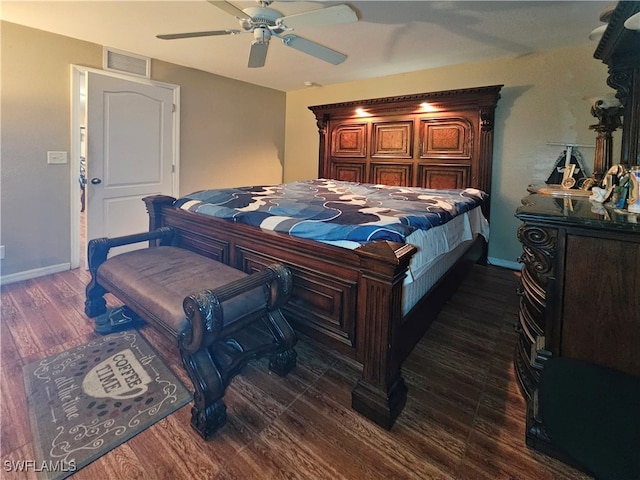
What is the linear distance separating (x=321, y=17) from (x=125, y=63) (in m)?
2.75

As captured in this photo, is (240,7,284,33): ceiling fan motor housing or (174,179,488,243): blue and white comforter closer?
(174,179,488,243): blue and white comforter

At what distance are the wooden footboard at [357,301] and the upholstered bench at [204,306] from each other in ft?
0.41

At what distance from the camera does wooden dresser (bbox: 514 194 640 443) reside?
3.97 feet

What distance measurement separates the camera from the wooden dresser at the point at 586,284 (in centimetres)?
121

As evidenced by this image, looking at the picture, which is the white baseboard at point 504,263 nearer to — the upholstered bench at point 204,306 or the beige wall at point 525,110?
the beige wall at point 525,110

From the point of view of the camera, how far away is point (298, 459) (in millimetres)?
1328

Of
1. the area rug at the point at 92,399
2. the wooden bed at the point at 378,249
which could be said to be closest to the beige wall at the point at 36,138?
the wooden bed at the point at 378,249

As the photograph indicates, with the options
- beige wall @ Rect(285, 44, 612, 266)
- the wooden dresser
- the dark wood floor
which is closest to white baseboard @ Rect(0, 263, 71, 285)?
the dark wood floor

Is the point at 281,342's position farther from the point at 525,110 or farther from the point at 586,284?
the point at 525,110

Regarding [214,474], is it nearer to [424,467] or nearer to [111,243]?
[424,467]

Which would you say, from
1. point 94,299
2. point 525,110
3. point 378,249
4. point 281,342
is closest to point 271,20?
point 378,249

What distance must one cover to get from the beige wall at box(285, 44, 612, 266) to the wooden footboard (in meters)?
2.09

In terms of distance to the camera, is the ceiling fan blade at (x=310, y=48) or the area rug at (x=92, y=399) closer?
the area rug at (x=92, y=399)

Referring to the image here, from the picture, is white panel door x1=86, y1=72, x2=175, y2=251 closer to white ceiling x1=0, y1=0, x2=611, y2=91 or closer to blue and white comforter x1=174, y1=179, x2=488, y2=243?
white ceiling x1=0, y1=0, x2=611, y2=91
